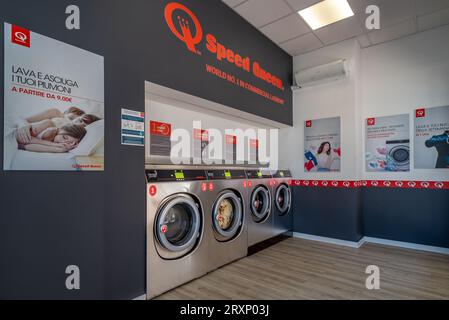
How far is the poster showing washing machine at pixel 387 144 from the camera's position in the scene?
355 cm

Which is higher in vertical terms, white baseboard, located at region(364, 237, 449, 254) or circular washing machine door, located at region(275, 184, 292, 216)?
circular washing machine door, located at region(275, 184, 292, 216)

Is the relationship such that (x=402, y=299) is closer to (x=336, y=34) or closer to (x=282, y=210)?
(x=282, y=210)

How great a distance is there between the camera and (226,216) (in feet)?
9.57

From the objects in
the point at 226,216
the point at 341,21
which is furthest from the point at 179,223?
the point at 341,21

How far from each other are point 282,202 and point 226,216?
1.37 meters

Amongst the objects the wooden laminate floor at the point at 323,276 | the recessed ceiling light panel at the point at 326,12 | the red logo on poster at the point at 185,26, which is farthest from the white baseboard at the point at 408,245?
the red logo on poster at the point at 185,26

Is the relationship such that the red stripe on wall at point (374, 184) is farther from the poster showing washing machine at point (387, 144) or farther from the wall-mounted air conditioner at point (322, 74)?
the wall-mounted air conditioner at point (322, 74)

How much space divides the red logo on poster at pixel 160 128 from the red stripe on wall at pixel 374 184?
2227 millimetres

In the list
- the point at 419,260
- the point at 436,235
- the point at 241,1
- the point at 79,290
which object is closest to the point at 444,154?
the point at 436,235

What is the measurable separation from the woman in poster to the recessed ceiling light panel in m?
1.62

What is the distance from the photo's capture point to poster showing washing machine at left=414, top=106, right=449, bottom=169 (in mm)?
3283

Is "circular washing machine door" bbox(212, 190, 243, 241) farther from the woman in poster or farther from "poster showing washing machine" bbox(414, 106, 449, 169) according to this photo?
"poster showing washing machine" bbox(414, 106, 449, 169)

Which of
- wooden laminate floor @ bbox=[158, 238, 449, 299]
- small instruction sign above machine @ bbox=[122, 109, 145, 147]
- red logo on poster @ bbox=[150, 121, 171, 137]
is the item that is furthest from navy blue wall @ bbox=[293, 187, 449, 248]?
small instruction sign above machine @ bbox=[122, 109, 145, 147]

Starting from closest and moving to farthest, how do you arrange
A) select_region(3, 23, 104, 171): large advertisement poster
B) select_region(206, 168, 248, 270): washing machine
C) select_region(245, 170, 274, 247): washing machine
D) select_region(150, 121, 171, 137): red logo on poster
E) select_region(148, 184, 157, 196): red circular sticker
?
select_region(3, 23, 104, 171): large advertisement poster < select_region(148, 184, 157, 196): red circular sticker < select_region(206, 168, 248, 270): washing machine < select_region(150, 121, 171, 137): red logo on poster < select_region(245, 170, 274, 247): washing machine
